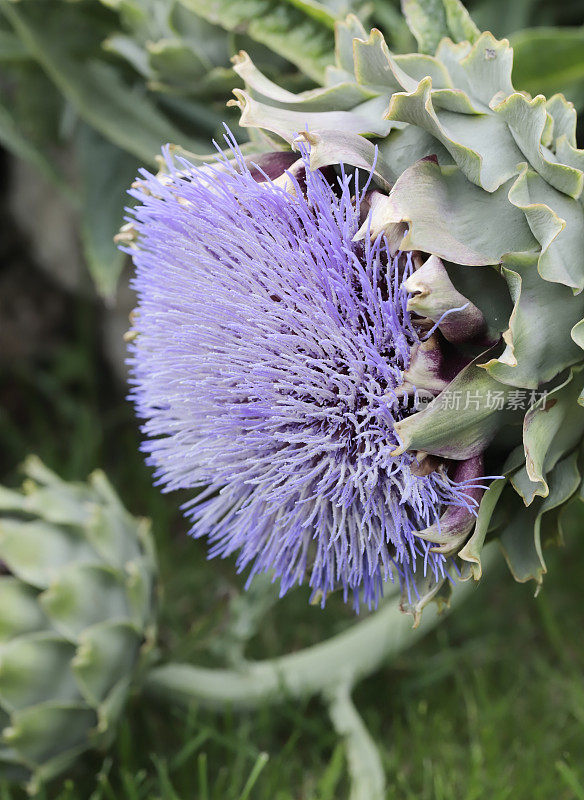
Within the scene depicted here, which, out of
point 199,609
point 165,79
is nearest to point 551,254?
point 165,79

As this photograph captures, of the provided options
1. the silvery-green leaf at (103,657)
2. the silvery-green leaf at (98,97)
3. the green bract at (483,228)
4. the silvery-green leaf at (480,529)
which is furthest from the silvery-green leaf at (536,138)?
the silvery-green leaf at (103,657)

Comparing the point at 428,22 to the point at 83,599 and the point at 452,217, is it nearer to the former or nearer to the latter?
the point at 452,217

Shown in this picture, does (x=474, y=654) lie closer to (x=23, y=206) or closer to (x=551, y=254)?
(x=551, y=254)

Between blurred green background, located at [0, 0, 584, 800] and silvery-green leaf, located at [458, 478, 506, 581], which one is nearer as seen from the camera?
silvery-green leaf, located at [458, 478, 506, 581]

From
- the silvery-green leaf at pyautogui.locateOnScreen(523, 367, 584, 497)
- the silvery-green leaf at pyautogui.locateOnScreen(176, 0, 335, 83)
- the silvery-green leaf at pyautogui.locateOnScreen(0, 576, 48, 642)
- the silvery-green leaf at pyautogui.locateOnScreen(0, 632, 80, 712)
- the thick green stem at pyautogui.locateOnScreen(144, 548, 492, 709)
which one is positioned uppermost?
the silvery-green leaf at pyautogui.locateOnScreen(176, 0, 335, 83)

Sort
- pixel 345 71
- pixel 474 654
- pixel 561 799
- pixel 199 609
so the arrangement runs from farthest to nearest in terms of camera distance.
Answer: pixel 199 609
pixel 474 654
pixel 561 799
pixel 345 71

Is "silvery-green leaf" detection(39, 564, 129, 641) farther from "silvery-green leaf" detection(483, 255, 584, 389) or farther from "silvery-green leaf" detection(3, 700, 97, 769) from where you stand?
"silvery-green leaf" detection(483, 255, 584, 389)

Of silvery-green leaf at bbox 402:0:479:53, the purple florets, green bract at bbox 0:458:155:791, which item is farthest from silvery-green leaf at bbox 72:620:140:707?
silvery-green leaf at bbox 402:0:479:53

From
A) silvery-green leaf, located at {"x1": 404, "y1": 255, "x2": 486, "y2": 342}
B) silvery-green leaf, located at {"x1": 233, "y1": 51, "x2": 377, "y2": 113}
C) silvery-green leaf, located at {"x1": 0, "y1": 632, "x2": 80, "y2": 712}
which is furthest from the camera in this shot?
silvery-green leaf, located at {"x1": 0, "y1": 632, "x2": 80, "y2": 712}
